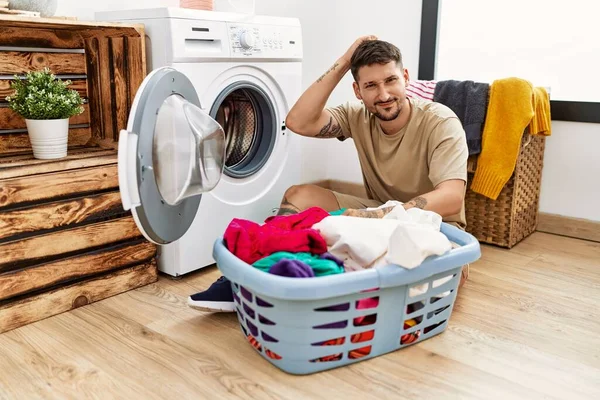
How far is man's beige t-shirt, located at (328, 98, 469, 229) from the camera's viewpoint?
1.84m

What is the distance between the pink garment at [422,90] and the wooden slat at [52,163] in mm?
1239

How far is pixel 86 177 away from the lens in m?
1.72

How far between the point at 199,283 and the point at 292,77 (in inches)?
35.0

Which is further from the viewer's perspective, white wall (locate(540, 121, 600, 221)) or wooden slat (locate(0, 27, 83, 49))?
white wall (locate(540, 121, 600, 221))

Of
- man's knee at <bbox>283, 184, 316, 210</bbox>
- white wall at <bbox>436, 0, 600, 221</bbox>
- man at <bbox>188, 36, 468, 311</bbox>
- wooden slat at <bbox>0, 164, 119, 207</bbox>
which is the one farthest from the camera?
white wall at <bbox>436, 0, 600, 221</bbox>

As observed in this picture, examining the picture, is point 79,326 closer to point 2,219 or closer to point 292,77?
point 2,219

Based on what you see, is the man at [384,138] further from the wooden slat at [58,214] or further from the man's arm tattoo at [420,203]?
the wooden slat at [58,214]

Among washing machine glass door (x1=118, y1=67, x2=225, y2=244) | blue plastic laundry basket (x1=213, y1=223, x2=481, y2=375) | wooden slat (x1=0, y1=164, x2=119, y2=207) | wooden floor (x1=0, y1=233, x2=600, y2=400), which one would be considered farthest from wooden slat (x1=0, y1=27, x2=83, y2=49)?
blue plastic laundry basket (x1=213, y1=223, x2=481, y2=375)

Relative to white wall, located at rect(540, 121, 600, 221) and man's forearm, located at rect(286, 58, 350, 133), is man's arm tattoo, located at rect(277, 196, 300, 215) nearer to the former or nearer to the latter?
man's forearm, located at rect(286, 58, 350, 133)

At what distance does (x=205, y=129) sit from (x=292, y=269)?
510 mm

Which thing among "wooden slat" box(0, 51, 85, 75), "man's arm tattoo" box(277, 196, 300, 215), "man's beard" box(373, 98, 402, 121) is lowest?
"man's arm tattoo" box(277, 196, 300, 215)

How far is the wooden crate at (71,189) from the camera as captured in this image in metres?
1.58

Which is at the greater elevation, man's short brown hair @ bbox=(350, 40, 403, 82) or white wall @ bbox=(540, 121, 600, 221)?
man's short brown hair @ bbox=(350, 40, 403, 82)

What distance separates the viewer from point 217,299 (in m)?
1.65
